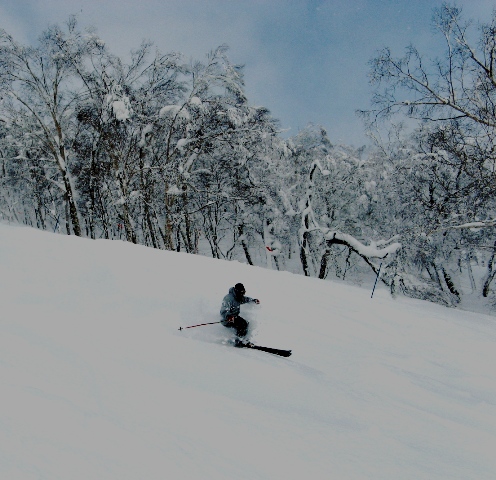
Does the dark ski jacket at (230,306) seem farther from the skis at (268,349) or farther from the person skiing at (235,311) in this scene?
the skis at (268,349)

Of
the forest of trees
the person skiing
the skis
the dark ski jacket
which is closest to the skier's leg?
the person skiing

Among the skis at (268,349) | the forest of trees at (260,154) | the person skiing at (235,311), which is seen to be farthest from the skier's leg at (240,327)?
the forest of trees at (260,154)

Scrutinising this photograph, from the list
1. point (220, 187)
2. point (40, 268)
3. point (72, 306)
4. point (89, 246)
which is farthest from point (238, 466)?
point (220, 187)

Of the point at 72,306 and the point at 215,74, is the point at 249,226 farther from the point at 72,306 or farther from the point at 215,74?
the point at 72,306

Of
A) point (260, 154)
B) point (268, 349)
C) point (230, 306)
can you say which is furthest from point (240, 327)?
point (260, 154)

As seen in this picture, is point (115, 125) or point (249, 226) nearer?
point (115, 125)

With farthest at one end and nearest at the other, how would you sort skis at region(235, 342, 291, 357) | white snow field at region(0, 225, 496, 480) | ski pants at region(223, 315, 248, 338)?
ski pants at region(223, 315, 248, 338) < skis at region(235, 342, 291, 357) < white snow field at region(0, 225, 496, 480)

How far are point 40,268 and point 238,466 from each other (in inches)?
292

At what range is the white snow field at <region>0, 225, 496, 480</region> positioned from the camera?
2.85 m

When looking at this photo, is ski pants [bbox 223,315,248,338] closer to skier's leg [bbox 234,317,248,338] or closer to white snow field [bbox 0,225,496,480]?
skier's leg [bbox 234,317,248,338]

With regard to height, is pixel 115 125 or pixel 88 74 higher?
pixel 88 74

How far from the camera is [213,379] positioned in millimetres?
4766

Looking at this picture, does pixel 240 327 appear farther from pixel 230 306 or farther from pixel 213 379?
pixel 213 379

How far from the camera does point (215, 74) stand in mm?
16688
